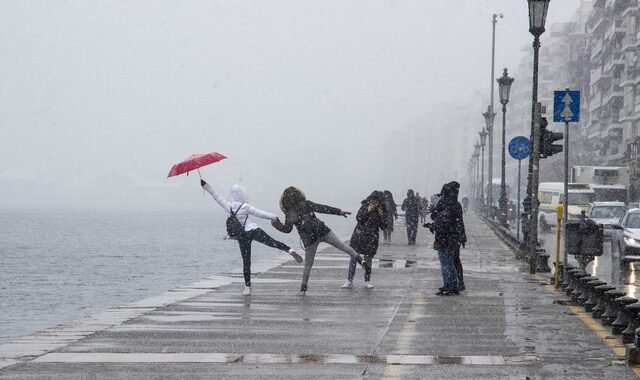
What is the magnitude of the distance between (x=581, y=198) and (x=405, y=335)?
137 feet

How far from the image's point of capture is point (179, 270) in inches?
2096

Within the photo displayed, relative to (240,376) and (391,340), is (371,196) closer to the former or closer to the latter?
(391,340)

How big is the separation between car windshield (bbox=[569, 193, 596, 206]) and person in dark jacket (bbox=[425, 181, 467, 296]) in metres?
35.4

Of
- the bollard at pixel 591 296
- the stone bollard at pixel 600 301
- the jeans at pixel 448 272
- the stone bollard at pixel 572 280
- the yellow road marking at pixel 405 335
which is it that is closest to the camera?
the yellow road marking at pixel 405 335

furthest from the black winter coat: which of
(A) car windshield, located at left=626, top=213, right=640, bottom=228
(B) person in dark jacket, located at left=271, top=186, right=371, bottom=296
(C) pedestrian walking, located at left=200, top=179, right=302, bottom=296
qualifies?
(A) car windshield, located at left=626, top=213, right=640, bottom=228

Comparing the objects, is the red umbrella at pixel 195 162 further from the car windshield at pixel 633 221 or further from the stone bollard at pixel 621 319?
the car windshield at pixel 633 221

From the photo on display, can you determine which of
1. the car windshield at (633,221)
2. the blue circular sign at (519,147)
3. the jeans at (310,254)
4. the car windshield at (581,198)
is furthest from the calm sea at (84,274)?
the car windshield at (581,198)

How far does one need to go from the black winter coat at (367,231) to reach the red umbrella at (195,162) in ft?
8.72

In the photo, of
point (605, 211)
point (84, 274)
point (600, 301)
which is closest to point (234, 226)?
point (600, 301)

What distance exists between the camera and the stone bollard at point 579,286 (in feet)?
52.1

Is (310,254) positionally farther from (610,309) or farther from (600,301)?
(610,309)

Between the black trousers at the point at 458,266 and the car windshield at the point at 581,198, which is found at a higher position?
the car windshield at the point at 581,198

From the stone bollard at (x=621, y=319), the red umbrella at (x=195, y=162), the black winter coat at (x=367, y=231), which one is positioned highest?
the red umbrella at (x=195, y=162)

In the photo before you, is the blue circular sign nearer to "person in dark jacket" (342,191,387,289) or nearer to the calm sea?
the calm sea
